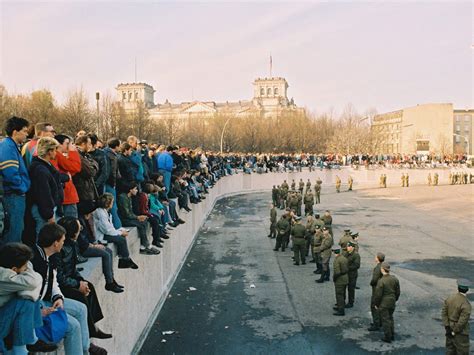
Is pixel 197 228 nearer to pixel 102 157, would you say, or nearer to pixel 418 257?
pixel 418 257

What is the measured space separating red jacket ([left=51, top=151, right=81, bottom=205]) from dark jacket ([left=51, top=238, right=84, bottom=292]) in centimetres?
137

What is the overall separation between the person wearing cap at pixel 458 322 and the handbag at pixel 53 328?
6.99 meters

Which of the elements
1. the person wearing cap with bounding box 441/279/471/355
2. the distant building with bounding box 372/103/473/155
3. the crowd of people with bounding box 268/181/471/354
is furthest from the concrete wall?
the distant building with bounding box 372/103/473/155

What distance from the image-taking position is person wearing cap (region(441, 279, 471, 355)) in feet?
28.5

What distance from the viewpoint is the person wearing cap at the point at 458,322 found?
A: 8672 mm

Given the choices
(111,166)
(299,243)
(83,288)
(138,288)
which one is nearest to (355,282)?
(299,243)

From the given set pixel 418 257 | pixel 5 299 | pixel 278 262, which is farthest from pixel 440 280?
pixel 5 299

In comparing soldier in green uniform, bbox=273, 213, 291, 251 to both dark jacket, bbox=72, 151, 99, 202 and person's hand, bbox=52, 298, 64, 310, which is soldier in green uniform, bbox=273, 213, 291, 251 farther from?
person's hand, bbox=52, 298, 64, 310

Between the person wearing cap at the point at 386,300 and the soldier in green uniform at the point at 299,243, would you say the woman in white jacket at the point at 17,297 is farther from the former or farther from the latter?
the soldier in green uniform at the point at 299,243

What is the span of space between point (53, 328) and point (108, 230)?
3.28 meters

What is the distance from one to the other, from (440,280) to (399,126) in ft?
366

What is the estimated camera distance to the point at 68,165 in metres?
6.62

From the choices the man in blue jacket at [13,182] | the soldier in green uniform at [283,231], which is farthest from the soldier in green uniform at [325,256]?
the man in blue jacket at [13,182]

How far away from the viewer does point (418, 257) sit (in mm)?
18062
